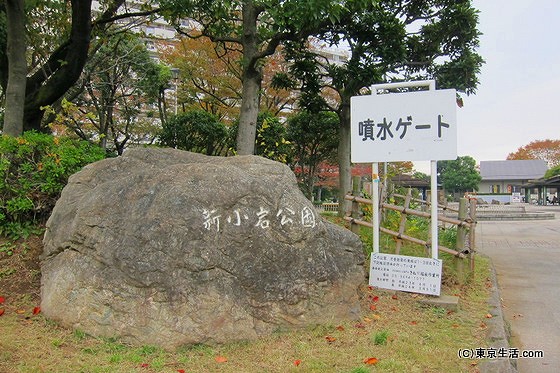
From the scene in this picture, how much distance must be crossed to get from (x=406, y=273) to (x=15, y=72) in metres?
6.56

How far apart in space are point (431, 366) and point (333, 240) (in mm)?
1555

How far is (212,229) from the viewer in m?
4.13

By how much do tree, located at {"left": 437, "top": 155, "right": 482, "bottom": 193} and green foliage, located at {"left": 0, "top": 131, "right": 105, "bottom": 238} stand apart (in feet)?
188

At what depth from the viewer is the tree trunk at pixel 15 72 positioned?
6.79 metres

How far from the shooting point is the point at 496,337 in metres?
4.46

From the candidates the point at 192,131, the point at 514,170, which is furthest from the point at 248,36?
the point at 514,170

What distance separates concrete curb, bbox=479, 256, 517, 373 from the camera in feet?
12.2

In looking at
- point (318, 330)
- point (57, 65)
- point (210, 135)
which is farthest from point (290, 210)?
point (210, 135)

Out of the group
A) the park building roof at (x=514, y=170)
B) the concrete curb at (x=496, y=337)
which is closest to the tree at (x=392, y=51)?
the concrete curb at (x=496, y=337)

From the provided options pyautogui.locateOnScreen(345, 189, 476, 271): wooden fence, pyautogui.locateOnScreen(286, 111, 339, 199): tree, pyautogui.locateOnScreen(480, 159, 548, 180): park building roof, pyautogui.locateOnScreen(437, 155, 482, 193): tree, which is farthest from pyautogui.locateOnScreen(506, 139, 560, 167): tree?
pyautogui.locateOnScreen(345, 189, 476, 271): wooden fence

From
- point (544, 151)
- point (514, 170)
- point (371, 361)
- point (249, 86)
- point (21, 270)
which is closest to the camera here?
point (371, 361)

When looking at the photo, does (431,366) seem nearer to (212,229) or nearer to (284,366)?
(284,366)

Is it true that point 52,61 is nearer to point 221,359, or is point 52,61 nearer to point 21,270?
point 21,270

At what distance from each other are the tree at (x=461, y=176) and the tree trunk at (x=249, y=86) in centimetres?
5401
